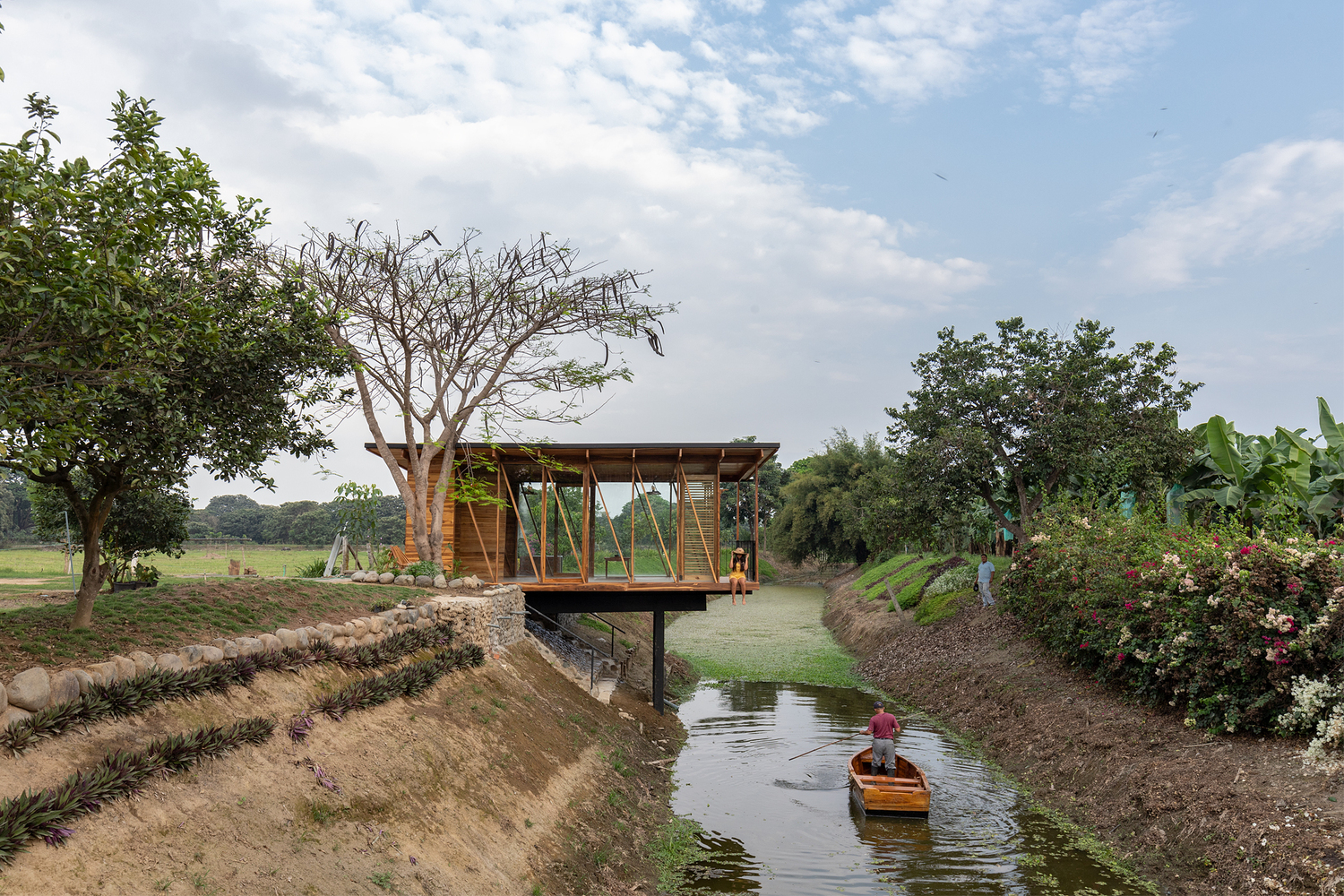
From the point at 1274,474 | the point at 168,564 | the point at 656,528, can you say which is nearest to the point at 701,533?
the point at 656,528

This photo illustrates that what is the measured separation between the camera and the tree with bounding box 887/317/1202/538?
2475cm

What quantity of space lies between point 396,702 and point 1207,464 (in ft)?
84.0

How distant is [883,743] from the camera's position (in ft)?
45.9

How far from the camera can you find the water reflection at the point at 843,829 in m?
11.0

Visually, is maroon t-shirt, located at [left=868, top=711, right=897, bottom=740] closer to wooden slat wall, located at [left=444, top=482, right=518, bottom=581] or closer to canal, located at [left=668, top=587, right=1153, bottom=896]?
canal, located at [left=668, top=587, right=1153, bottom=896]

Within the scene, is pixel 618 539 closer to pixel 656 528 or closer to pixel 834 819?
pixel 656 528

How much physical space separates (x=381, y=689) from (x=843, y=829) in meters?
7.60

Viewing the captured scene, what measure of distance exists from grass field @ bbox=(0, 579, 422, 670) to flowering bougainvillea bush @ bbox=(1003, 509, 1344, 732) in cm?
1393

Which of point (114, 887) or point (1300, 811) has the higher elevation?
point (114, 887)

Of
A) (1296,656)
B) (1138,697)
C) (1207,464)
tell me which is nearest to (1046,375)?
(1207,464)


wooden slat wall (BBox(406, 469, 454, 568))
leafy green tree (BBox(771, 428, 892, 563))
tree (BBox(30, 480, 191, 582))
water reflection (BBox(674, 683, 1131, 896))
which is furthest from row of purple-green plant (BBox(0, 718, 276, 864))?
leafy green tree (BBox(771, 428, 892, 563))

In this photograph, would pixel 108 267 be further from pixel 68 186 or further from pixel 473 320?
pixel 473 320

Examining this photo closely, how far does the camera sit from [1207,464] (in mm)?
25734

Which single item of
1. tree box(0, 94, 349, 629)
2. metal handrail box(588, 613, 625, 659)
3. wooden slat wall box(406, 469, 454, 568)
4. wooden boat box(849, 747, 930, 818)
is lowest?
wooden boat box(849, 747, 930, 818)
